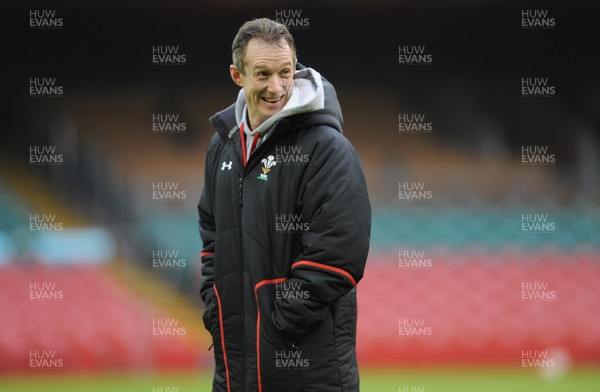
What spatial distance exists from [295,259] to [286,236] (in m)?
0.05

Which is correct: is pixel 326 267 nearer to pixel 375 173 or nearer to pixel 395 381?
pixel 395 381

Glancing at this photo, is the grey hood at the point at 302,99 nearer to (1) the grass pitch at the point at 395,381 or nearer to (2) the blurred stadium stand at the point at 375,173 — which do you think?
(1) the grass pitch at the point at 395,381

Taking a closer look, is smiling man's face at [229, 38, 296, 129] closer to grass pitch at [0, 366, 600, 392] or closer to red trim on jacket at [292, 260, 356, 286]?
red trim on jacket at [292, 260, 356, 286]

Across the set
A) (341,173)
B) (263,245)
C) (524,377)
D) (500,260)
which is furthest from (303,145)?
(500,260)

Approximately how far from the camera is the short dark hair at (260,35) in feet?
4.96

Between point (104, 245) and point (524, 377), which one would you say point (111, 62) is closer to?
point (104, 245)

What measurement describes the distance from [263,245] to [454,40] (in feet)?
13.5

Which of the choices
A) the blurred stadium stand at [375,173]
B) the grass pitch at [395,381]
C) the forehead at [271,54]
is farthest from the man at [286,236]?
the blurred stadium stand at [375,173]

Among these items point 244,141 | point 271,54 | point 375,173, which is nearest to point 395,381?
point 375,173

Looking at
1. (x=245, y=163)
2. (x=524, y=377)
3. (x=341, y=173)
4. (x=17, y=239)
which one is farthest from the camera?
(x=17, y=239)

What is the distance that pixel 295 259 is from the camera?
1.49 m

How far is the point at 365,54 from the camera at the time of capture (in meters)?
5.31

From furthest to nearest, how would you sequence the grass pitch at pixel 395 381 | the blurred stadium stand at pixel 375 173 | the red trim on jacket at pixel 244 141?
the blurred stadium stand at pixel 375 173
the grass pitch at pixel 395 381
the red trim on jacket at pixel 244 141

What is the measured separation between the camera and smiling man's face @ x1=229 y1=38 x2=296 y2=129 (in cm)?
150
